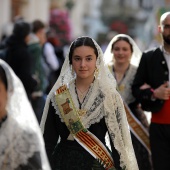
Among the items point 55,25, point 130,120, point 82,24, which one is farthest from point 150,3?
point 130,120

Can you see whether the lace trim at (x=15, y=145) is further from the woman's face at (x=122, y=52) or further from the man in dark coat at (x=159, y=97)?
the woman's face at (x=122, y=52)

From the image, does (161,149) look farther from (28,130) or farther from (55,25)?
(55,25)

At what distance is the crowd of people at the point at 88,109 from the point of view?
13.8 feet

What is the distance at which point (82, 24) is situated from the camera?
48.5 m

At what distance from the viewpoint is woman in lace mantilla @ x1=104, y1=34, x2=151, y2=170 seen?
25.0ft

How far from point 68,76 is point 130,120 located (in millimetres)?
1775

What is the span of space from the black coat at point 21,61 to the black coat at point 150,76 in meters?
1.88

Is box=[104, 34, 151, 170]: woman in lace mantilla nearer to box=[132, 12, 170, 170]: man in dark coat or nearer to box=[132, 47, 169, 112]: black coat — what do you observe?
box=[132, 47, 169, 112]: black coat

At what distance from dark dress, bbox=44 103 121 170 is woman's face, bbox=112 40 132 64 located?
2.20 metres

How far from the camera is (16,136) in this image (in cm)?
420

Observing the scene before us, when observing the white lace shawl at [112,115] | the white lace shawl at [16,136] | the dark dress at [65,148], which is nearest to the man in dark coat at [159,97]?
the white lace shawl at [112,115]

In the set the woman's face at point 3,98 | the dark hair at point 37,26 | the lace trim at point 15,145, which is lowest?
the dark hair at point 37,26

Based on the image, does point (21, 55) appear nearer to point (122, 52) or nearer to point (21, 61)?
point (21, 61)

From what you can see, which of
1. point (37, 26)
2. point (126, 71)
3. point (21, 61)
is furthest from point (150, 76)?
point (37, 26)
